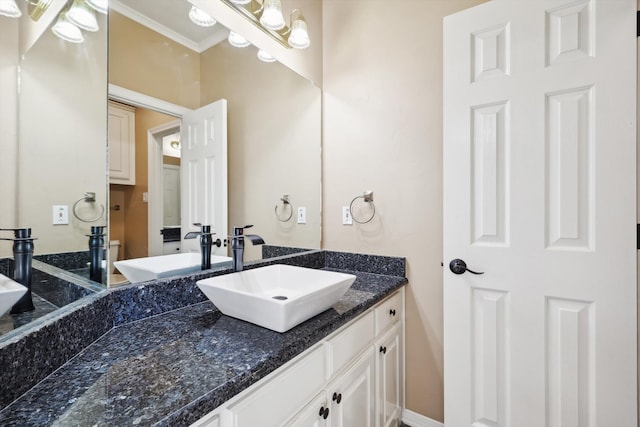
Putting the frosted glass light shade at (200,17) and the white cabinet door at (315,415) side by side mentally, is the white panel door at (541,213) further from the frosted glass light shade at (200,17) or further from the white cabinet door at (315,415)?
the frosted glass light shade at (200,17)

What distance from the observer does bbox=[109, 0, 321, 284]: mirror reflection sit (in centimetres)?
106

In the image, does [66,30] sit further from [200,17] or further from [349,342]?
[349,342]

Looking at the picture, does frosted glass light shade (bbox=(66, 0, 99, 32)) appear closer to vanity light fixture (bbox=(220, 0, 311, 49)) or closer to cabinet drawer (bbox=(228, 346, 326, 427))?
vanity light fixture (bbox=(220, 0, 311, 49))

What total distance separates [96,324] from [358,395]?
0.96m

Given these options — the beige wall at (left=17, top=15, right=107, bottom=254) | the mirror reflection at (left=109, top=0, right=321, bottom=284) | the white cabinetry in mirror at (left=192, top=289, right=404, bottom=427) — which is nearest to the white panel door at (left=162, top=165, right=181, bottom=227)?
the mirror reflection at (left=109, top=0, right=321, bottom=284)

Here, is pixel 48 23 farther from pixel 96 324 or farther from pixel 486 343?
pixel 486 343

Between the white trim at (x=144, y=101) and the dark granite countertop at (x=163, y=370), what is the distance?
0.76 metres

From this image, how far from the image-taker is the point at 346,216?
1897 millimetres

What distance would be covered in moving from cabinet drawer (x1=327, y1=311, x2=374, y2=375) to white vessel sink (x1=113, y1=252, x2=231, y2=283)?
0.64 metres

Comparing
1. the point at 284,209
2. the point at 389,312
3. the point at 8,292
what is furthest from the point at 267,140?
the point at 8,292

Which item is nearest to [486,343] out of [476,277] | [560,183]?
[476,277]

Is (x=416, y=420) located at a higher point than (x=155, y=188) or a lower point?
lower

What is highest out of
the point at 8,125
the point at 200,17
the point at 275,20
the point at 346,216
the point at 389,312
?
the point at 275,20

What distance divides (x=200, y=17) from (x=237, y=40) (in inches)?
9.0
